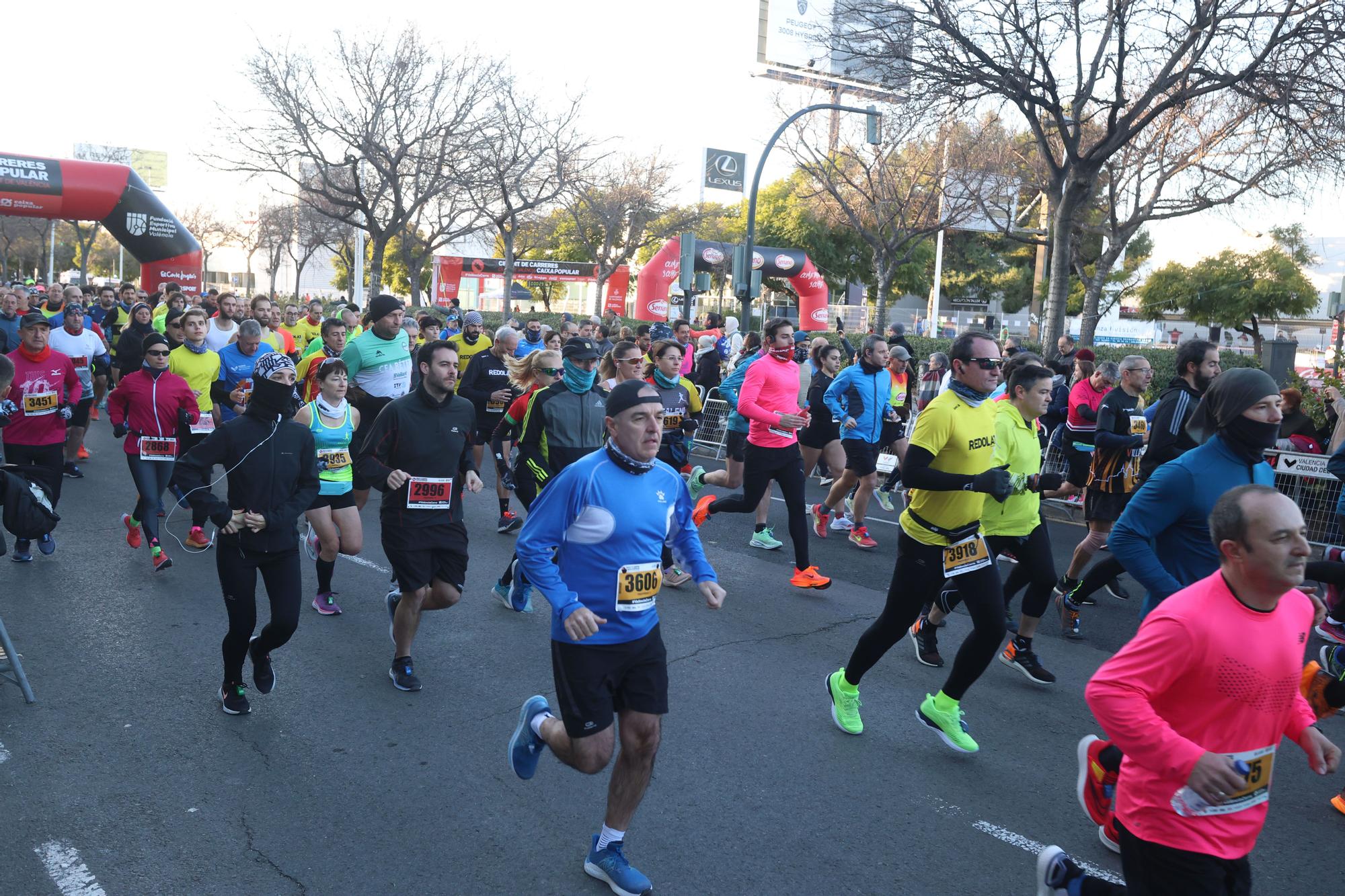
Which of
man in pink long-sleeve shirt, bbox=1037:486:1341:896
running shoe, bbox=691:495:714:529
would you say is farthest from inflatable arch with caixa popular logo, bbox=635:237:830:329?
man in pink long-sleeve shirt, bbox=1037:486:1341:896

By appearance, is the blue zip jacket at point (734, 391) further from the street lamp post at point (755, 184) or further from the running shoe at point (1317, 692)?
the street lamp post at point (755, 184)

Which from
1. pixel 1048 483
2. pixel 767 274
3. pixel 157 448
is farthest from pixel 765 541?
pixel 767 274

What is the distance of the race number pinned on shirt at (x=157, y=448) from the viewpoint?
7.92 metres

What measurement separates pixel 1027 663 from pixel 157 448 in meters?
6.49

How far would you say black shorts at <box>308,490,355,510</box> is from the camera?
678cm

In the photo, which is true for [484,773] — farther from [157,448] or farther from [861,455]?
[861,455]

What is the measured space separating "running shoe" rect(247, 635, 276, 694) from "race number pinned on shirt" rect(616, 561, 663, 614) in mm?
2555

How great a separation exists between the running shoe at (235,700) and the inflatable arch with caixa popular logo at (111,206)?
2538 cm

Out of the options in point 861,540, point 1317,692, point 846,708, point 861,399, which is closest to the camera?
point 1317,692

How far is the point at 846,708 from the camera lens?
5195 mm

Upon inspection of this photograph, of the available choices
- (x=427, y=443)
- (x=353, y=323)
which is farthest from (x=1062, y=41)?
(x=427, y=443)

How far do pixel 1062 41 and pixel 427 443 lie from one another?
37.4 ft

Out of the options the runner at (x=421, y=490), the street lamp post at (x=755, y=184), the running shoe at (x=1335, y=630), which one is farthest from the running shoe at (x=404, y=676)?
the street lamp post at (x=755, y=184)

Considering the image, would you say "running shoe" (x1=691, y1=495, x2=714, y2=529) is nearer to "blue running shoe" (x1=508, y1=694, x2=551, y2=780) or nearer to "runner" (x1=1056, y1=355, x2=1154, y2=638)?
"runner" (x1=1056, y1=355, x2=1154, y2=638)
